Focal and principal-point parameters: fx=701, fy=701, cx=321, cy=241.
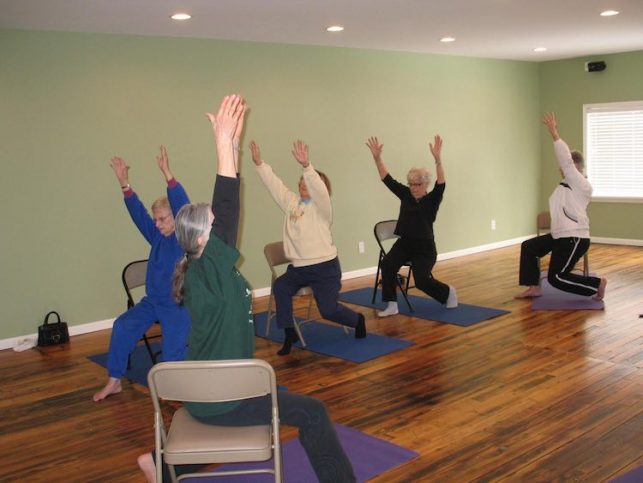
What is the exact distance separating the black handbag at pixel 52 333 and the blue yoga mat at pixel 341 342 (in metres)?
1.53

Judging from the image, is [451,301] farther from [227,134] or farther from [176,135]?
[227,134]

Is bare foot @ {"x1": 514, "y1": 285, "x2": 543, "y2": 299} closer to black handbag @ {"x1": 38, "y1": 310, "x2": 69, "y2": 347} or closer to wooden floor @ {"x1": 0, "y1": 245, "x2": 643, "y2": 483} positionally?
wooden floor @ {"x1": 0, "y1": 245, "x2": 643, "y2": 483}

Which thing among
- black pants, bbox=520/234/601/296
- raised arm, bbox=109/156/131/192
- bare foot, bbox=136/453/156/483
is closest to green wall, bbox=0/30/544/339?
raised arm, bbox=109/156/131/192

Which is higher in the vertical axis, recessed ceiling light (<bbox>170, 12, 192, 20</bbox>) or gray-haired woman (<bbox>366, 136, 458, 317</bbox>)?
recessed ceiling light (<bbox>170, 12, 192, 20</bbox>)

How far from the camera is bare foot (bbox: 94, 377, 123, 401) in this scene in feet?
13.8

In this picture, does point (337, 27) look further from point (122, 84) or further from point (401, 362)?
point (401, 362)

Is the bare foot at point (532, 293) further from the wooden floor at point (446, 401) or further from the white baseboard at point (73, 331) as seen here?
the white baseboard at point (73, 331)

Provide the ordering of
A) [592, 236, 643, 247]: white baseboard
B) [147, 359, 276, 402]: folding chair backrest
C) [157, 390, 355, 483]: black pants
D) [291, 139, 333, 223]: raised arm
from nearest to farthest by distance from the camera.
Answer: [147, 359, 276, 402]: folding chair backrest
[157, 390, 355, 483]: black pants
[291, 139, 333, 223]: raised arm
[592, 236, 643, 247]: white baseboard

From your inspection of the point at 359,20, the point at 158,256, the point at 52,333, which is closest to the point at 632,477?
the point at 158,256

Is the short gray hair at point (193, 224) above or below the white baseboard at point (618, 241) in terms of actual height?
above

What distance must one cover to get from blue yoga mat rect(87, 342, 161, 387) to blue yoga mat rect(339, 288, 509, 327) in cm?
202

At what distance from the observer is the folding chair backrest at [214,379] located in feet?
7.47

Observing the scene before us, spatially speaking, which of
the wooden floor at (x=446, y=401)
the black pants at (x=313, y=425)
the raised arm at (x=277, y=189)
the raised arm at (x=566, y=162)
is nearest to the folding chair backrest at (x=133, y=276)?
the wooden floor at (x=446, y=401)

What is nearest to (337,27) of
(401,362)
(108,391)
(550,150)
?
(401,362)
